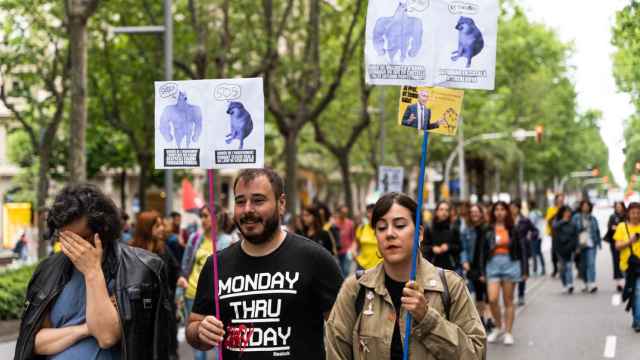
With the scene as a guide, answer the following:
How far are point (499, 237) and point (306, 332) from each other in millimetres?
8243

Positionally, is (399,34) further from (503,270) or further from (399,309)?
(503,270)

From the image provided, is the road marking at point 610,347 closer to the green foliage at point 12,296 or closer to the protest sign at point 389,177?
the green foliage at point 12,296

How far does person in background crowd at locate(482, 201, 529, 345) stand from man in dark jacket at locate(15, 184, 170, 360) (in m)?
8.51

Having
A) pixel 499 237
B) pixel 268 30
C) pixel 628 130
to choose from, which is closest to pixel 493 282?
pixel 499 237

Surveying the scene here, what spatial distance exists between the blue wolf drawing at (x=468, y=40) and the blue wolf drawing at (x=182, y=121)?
137cm

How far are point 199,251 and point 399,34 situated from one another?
5824mm

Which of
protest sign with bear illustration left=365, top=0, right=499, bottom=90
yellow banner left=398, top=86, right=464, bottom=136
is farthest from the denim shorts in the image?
protest sign with bear illustration left=365, top=0, right=499, bottom=90

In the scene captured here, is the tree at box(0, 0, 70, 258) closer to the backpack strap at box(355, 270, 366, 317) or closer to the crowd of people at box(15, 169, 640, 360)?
the crowd of people at box(15, 169, 640, 360)

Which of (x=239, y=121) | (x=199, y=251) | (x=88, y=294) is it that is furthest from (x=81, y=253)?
(x=199, y=251)

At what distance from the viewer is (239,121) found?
211 inches

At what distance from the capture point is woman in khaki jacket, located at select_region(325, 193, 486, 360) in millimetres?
4047

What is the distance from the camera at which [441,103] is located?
4.88 meters

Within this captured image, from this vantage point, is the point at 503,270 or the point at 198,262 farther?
the point at 503,270

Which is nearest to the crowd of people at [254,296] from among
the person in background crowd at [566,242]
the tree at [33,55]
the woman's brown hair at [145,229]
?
the woman's brown hair at [145,229]
